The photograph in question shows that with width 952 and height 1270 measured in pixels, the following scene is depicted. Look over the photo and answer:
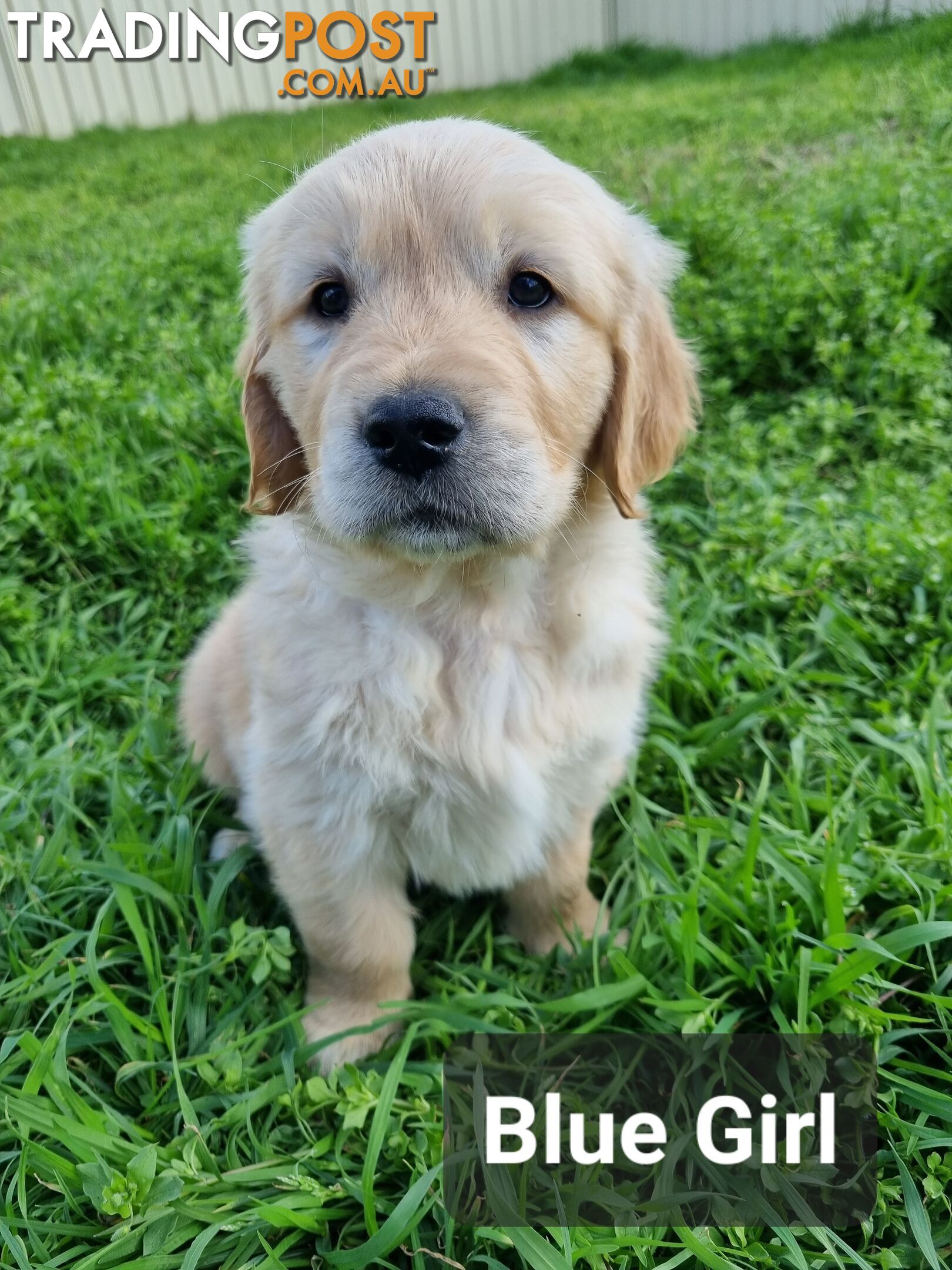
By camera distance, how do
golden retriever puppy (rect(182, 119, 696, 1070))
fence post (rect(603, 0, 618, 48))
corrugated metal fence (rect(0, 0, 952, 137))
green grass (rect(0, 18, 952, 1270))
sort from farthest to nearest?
fence post (rect(603, 0, 618, 48)), corrugated metal fence (rect(0, 0, 952, 137)), green grass (rect(0, 18, 952, 1270)), golden retriever puppy (rect(182, 119, 696, 1070))

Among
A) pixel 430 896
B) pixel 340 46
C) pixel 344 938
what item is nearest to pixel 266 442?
pixel 344 938

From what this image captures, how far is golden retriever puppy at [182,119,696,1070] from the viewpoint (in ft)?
4.75

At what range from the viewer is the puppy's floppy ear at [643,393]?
174cm

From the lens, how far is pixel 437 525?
57.7 inches

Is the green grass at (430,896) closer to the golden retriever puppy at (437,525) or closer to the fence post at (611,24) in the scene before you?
the golden retriever puppy at (437,525)

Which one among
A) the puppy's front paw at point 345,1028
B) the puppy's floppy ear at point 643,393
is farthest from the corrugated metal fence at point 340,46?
the puppy's front paw at point 345,1028

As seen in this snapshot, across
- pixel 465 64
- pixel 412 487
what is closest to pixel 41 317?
pixel 465 64

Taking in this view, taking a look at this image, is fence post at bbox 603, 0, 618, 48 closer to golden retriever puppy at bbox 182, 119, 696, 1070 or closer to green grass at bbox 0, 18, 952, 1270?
green grass at bbox 0, 18, 952, 1270

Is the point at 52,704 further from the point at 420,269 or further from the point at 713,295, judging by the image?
the point at 713,295

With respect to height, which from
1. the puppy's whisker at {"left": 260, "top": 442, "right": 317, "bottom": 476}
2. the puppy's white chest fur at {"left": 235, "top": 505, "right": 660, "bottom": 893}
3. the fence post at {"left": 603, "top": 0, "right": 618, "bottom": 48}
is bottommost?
the puppy's white chest fur at {"left": 235, "top": 505, "right": 660, "bottom": 893}

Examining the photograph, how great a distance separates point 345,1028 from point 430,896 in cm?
40

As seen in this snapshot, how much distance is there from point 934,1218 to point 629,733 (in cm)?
100

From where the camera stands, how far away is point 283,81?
383cm

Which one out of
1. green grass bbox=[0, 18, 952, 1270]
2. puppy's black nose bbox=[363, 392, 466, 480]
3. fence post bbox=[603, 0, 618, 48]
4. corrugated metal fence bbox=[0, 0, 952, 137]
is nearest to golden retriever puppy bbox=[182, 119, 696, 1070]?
puppy's black nose bbox=[363, 392, 466, 480]
